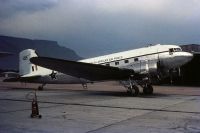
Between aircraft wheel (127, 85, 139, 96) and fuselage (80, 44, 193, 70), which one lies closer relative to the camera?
fuselage (80, 44, 193, 70)

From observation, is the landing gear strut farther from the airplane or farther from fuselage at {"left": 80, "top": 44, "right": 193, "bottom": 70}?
fuselage at {"left": 80, "top": 44, "right": 193, "bottom": 70}

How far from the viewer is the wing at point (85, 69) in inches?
768

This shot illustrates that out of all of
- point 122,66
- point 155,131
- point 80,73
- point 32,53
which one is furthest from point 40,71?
point 155,131

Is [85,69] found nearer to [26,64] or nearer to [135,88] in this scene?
[135,88]

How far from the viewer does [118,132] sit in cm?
819

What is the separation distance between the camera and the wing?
64.0 feet

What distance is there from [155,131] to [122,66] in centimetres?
1351

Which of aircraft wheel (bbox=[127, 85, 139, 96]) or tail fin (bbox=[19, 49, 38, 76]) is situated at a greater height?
tail fin (bbox=[19, 49, 38, 76])

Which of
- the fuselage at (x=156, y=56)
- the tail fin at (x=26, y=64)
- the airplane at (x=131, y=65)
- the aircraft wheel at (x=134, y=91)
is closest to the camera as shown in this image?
the airplane at (x=131, y=65)

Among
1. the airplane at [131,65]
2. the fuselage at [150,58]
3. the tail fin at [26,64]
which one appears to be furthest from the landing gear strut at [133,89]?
the tail fin at [26,64]

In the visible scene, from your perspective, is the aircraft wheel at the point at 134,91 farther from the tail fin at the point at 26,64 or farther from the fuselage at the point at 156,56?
the tail fin at the point at 26,64

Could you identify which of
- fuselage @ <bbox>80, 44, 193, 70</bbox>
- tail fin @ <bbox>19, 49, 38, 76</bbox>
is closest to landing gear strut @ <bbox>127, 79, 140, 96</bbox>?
fuselage @ <bbox>80, 44, 193, 70</bbox>

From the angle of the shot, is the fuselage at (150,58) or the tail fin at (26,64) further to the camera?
the tail fin at (26,64)

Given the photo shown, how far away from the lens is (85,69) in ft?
68.4
